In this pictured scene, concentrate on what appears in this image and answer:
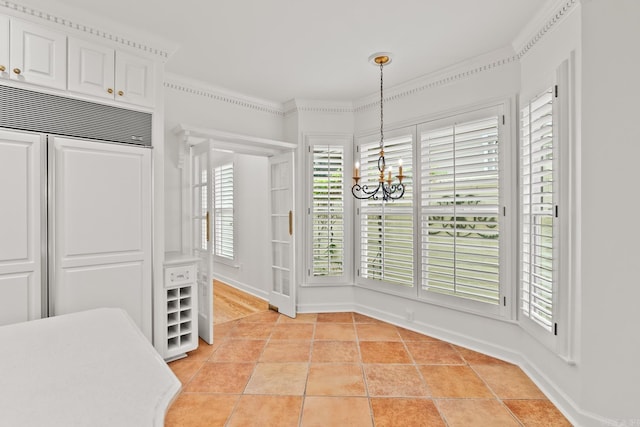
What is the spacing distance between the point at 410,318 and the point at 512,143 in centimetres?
202

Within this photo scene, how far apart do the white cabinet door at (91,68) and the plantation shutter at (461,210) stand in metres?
2.83

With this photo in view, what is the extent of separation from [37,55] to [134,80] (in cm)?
57

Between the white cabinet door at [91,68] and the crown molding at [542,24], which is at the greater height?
the crown molding at [542,24]

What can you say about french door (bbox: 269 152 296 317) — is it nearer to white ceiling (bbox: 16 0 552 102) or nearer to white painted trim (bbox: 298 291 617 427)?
white painted trim (bbox: 298 291 617 427)

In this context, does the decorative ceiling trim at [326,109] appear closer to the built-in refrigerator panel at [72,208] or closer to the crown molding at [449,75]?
the crown molding at [449,75]

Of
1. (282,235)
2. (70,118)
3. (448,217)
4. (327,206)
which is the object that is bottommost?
(282,235)

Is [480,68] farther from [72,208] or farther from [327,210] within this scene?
[72,208]

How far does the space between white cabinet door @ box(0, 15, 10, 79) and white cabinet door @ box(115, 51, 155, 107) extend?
593mm

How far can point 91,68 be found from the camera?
2260 mm

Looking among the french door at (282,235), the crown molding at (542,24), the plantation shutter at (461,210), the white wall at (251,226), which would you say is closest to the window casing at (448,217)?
the plantation shutter at (461,210)

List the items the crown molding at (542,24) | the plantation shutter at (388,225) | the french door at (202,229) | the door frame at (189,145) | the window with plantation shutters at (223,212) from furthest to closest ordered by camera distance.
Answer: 1. the window with plantation shutters at (223,212)
2. the plantation shutter at (388,225)
3. the door frame at (189,145)
4. the french door at (202,229)
5. the crown molding at (542,24)

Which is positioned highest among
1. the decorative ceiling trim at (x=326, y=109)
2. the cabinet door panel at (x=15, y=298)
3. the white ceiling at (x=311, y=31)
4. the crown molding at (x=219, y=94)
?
the white ceiling at (x=311, y=31)

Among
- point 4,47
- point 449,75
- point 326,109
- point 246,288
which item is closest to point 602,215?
point 449,75

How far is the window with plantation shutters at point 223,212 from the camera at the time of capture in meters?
5.57
